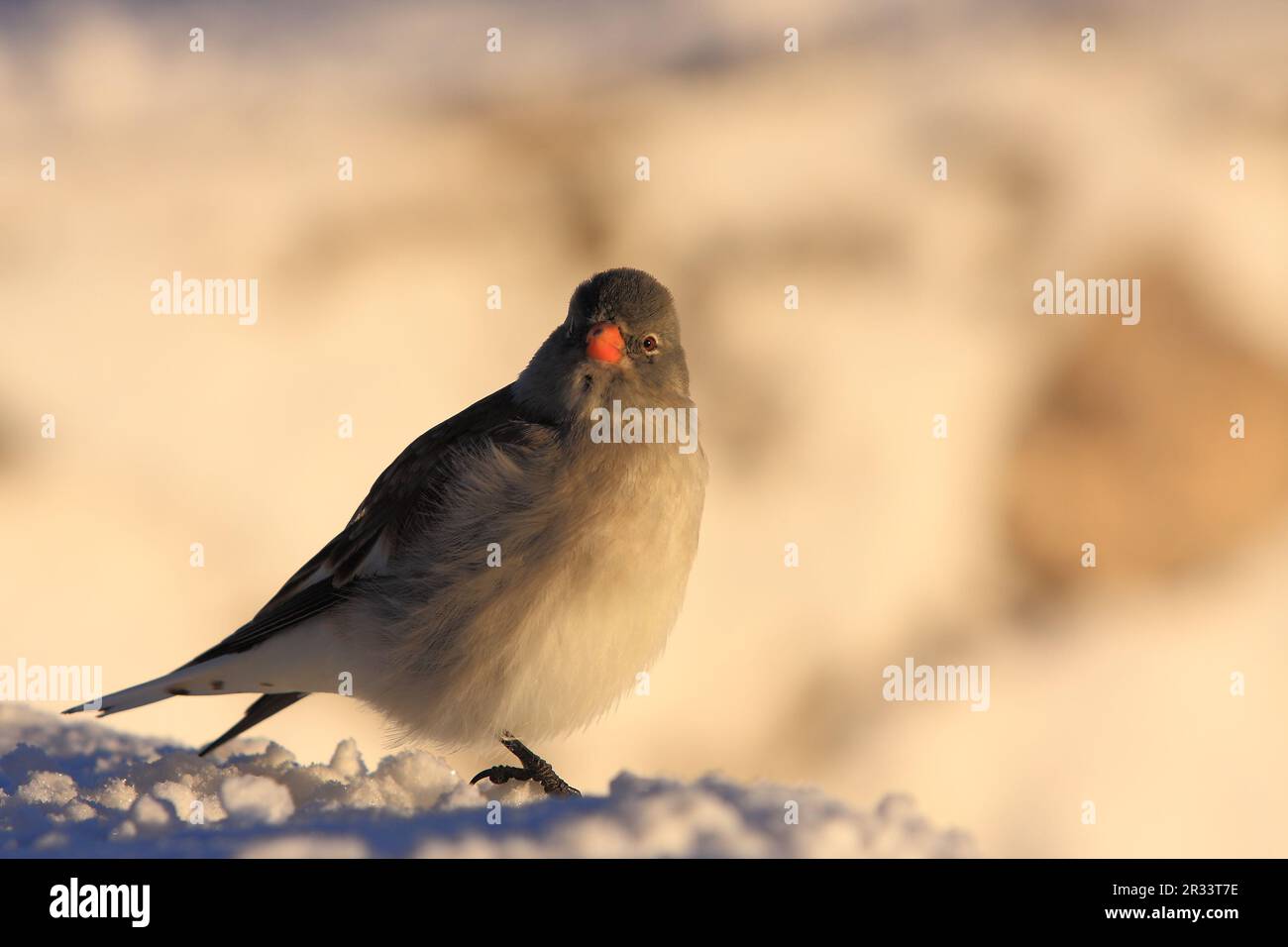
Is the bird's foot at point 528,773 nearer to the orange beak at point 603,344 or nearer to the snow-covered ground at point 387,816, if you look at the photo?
the snow-covered ground at point 387,816

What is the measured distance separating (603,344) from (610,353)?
0.13ft

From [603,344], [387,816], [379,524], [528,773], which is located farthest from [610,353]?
[387,816]

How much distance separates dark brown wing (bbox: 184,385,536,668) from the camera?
4.57m

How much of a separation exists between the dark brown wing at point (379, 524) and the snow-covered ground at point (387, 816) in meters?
0.50

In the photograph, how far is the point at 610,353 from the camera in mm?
4438

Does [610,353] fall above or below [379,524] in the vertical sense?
above

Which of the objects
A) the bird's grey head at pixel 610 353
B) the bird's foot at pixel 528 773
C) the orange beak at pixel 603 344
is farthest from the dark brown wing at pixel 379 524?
the bird's foot at pixel 528 773

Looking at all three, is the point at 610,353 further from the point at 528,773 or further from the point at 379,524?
the point at 528,773

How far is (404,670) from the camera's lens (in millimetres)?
4414

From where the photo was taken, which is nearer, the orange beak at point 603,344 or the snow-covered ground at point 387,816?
the snow-covered ground at point 387,816

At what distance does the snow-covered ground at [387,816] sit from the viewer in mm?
2820

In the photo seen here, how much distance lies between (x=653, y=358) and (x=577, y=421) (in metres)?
0.41

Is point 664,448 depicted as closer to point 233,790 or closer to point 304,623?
point 304,623
